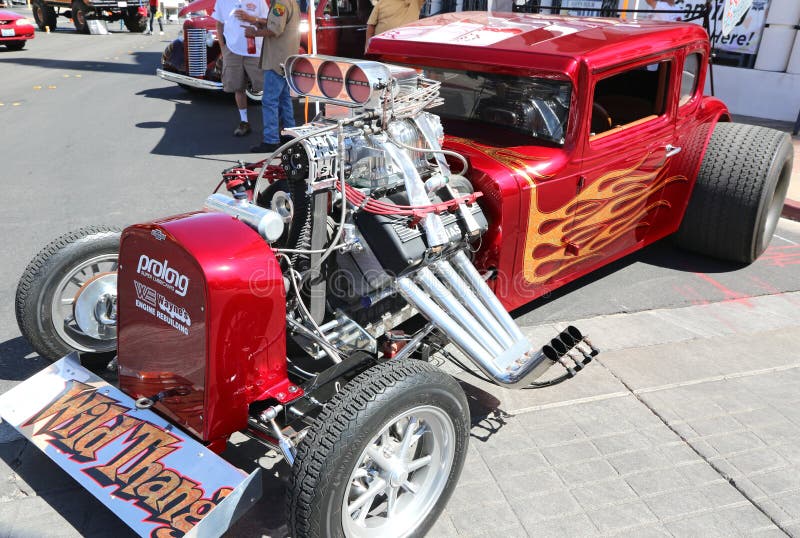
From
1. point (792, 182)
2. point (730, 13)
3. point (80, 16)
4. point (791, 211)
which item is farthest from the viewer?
point (80, 16)

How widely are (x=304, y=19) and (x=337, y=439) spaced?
8.22 metres

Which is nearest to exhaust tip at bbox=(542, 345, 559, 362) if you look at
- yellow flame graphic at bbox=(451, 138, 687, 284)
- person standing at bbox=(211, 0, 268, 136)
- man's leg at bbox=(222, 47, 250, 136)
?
yellow flame graphic at bbox=(451, 138, 687, 284)

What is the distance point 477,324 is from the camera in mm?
3092

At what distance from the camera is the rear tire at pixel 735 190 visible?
4.64m

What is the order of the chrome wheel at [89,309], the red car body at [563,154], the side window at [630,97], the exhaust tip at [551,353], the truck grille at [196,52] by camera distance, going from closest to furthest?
the exhaust tip at [551,353]
the chrome wheel at [89,309]
the red car body at [563,154]
the side window at [630,97]
the truck grille at [196,52]

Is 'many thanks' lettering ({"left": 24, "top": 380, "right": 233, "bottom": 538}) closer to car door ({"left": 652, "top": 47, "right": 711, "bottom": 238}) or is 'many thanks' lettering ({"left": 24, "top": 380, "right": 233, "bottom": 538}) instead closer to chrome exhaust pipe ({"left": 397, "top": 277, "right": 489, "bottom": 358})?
chrome exhaust pipe ({"left": 397, "top": 277, "right": 489, "bottom": 358})

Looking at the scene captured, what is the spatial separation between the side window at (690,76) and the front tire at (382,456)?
3010 millimetres

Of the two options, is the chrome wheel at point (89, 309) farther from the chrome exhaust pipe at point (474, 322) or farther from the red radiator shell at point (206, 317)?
the chrome exhaust pipe at point (474, 322)

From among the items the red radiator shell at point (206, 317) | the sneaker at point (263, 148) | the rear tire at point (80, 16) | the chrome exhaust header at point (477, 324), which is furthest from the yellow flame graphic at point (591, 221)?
the rear tire at point (80, 16)

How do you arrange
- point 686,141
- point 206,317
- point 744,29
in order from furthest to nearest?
point 744,29
point 686,141
point 206,317

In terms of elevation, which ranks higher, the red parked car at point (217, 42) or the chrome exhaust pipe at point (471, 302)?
the red parked car at point (217, 42)

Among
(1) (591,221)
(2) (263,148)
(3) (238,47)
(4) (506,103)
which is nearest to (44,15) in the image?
(3) (238,47)

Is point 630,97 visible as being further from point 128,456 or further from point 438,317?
point 128,456

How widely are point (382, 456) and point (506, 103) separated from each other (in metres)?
2.28
